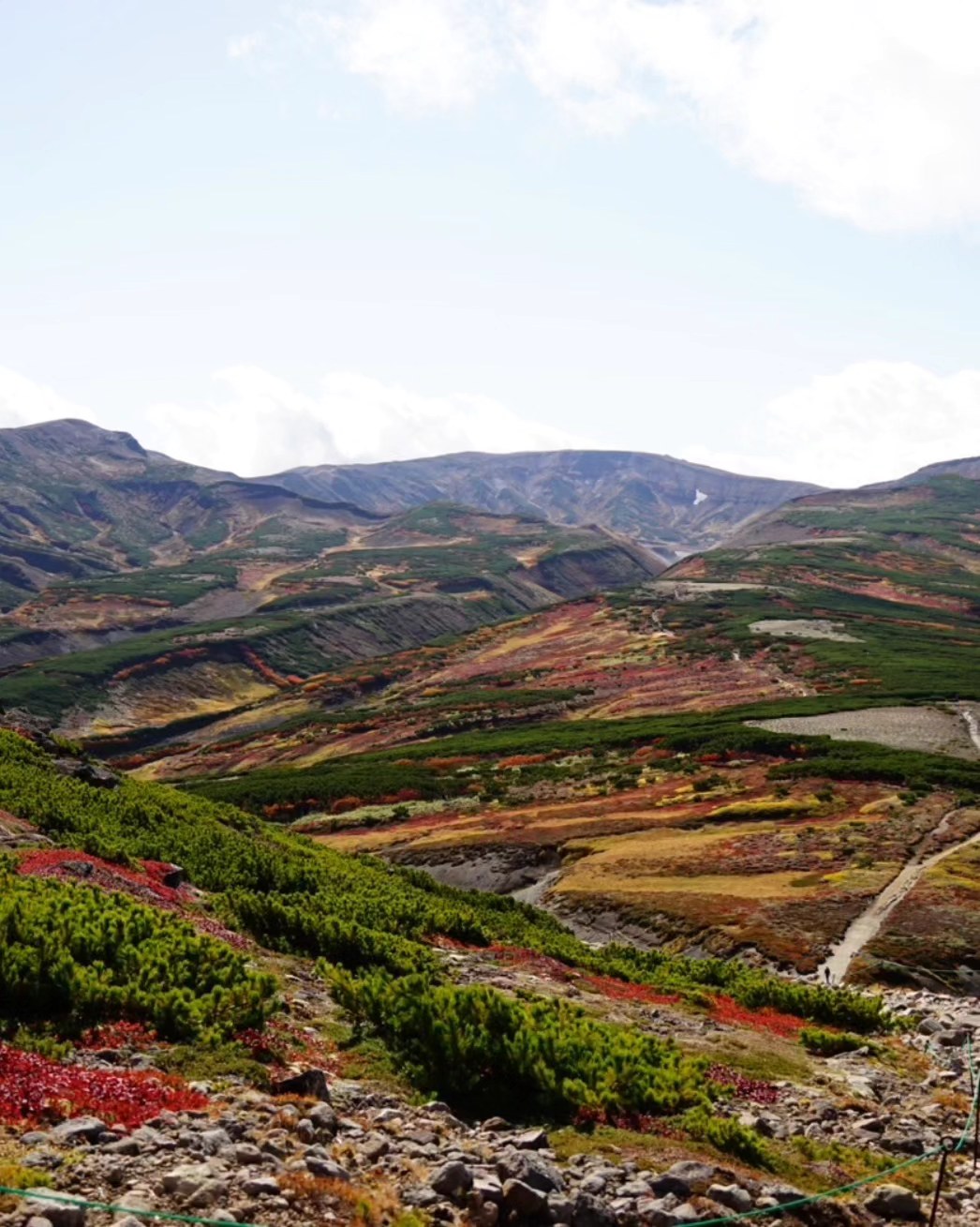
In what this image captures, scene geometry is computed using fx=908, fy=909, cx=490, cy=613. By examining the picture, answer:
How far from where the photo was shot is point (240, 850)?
3566 centimetres

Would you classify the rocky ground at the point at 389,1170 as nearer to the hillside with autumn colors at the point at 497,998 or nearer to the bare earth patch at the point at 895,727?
the hillside with autumn colors at the point at 497,998

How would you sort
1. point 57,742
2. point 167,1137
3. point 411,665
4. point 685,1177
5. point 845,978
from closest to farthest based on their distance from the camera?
point 167,1137
point 685,1177
point 845,978
point 57,742
point 411,665

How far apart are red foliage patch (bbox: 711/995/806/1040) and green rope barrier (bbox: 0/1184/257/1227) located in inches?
742

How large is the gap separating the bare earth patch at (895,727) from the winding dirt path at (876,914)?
34287 mm

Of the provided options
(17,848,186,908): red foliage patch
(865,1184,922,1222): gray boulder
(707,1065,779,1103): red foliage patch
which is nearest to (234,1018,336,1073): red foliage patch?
(707,1065,779,1103): red foliage patch

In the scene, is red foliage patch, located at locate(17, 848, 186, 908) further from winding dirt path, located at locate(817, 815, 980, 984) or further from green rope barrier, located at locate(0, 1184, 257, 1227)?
winding dirt path, located at locate(817, 815, 980, 984)

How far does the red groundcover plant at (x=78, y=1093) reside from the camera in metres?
11.5

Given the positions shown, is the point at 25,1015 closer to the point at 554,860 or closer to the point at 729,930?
the point at 729,930

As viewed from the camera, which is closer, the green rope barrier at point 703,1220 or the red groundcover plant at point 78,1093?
the green rope barrier at point 703,1220

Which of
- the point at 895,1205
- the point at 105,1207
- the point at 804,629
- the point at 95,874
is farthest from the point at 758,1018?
the point at 804,629

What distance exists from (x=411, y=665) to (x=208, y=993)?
7030 inches

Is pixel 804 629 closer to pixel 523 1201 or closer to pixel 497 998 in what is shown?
pixel 497 998

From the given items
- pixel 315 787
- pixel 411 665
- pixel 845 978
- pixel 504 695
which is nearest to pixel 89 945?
pixel 845 978

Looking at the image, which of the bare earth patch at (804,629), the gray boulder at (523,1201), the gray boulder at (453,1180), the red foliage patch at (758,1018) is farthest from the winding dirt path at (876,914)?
the bare earth patch at (804,629)
